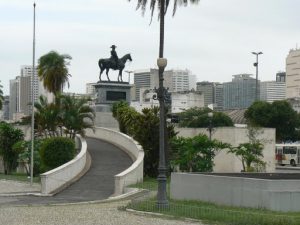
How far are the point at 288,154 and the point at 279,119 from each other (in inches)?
755

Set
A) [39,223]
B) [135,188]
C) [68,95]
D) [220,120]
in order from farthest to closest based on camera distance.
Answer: [220,120], [68,95], [135,188], [39,223]

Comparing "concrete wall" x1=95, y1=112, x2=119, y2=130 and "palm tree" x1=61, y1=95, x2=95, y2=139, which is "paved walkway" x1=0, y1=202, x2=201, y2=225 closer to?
"palm tree" x1=61, y1=95, x2=95, y2=139

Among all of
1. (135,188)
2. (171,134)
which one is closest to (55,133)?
(171,134)

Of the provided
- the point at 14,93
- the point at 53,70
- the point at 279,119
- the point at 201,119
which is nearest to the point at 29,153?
the point at 53,70

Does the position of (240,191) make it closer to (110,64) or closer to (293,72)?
(110,64)

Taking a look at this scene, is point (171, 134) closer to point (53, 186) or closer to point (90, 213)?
point (53, 186)

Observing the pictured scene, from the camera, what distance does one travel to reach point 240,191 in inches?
845

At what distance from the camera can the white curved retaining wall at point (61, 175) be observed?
32625mm

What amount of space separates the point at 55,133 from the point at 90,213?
28.4m

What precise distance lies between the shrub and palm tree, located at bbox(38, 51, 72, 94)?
23.6 metres

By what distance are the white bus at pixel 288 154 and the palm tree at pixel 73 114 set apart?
34.5 m

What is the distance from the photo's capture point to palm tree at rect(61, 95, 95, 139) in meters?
46.6

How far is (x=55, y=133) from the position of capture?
48.5 meters

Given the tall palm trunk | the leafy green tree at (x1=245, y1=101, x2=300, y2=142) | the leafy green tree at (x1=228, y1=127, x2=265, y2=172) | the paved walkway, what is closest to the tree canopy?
the leafy green tree at (x1=228, y1=127, x2=265, y2=172)
